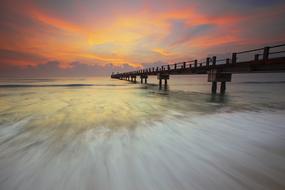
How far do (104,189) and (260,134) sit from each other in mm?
5255

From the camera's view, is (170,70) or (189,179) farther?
(170,70)

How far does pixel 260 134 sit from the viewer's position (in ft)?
17.6

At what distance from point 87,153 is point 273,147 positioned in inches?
189

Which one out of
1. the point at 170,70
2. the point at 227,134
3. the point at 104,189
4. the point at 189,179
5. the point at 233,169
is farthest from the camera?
the point at 170,70

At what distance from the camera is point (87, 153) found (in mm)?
3924

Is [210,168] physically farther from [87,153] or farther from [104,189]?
[87,153]

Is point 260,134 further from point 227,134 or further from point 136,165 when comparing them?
point 136,165

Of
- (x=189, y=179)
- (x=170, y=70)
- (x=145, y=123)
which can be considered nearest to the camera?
(x=189, y=179)

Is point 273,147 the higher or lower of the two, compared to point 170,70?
lower

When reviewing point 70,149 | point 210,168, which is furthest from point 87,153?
point 210,168

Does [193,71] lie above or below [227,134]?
above

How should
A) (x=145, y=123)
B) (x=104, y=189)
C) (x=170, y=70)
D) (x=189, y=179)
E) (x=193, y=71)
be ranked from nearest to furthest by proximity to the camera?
(x=104, y=189), (x=189, y=179), (x=145, y=123), (x=193, y=71), (x=170, y=70)

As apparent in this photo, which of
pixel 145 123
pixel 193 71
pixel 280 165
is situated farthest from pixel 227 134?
pixel 193 71

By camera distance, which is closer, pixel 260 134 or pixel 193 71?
pixel 260 134
